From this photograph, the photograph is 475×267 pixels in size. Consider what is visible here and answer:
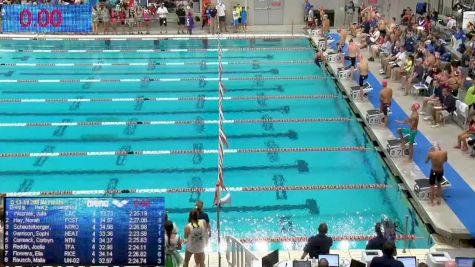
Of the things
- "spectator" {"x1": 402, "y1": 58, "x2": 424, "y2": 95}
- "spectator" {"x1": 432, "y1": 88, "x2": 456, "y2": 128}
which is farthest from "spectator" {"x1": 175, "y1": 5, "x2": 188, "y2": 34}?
"spectator" {"x1": 432, "y1": 88, "x2": 456, "y2": 128}

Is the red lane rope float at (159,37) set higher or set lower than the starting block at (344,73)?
higher

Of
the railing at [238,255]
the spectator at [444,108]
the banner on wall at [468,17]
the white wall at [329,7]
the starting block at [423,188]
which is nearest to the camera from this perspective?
the railing at [238,255]

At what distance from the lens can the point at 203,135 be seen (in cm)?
1478

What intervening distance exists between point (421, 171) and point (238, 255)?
530cm

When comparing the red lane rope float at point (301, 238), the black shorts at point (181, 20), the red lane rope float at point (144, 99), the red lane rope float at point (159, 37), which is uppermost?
the black shorts at point (181, 20)

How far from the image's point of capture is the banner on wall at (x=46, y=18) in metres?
24.8

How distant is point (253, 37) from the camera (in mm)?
24703

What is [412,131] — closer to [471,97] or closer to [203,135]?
[471,97]

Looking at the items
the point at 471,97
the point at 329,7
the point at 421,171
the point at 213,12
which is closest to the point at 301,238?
the point at 421,171

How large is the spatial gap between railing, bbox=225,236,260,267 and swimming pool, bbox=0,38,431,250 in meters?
1.53

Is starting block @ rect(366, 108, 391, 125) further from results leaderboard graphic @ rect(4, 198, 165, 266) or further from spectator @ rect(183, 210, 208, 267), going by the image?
results leaderboard graphic @ rect(4, 198, 165, 266)

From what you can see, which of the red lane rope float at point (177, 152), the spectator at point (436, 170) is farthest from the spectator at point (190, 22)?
the spectator at point (436, 170)

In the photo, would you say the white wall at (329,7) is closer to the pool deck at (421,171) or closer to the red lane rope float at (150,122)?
the pool deck at (421,171)

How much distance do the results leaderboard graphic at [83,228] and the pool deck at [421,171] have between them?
4933 mm
